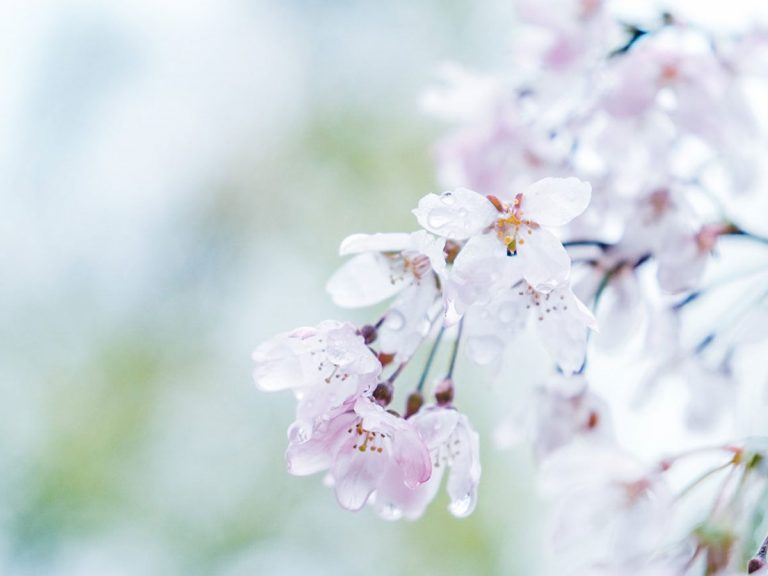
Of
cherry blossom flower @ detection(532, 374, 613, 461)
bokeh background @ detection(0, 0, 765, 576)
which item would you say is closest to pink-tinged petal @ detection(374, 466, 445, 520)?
cherry blossom flower @ detection(532, 374, 613, 461)

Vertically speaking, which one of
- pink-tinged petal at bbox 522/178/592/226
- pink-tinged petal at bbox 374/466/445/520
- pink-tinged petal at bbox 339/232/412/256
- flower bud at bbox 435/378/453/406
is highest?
pink-tinged petal at bbox 522/178/592/226

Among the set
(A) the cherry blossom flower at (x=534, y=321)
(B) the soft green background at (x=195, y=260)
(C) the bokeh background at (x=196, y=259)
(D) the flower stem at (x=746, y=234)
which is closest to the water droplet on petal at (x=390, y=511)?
(A) the cherry blossom flower at (x=534, y=321)

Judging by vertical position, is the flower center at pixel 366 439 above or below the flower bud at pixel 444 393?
below

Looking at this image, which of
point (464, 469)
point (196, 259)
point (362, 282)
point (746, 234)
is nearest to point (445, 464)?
point (464, 469)

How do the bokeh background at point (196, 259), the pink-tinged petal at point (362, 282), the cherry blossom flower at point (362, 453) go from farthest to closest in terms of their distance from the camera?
the bokeh background at point (196, 259)
the pink-tinged petal at point (362, 282)
the cherry blossom flower at point (362, 453)

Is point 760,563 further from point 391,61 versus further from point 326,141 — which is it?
point 391,61

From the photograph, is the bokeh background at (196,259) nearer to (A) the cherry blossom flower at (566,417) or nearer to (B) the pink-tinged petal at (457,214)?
(A) the cherry blossom flower at (566,417)

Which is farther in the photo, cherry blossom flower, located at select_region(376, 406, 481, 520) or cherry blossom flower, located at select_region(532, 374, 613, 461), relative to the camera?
cherry blossom flower, located at select_region(532, 374, 613, 461)

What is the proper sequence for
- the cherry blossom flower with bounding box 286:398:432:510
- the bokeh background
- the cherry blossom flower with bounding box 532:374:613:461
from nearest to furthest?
the cherry blossom flower with bounding box 286:398:432:510 < the cherry blossom flower with bounding box 532:374:613:461 < the bokeh background

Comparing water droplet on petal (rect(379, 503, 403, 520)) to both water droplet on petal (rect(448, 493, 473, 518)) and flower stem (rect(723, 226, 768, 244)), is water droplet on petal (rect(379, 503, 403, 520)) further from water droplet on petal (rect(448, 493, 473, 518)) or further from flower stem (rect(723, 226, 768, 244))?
flower stem (rect(723, 226, 768, 244))
